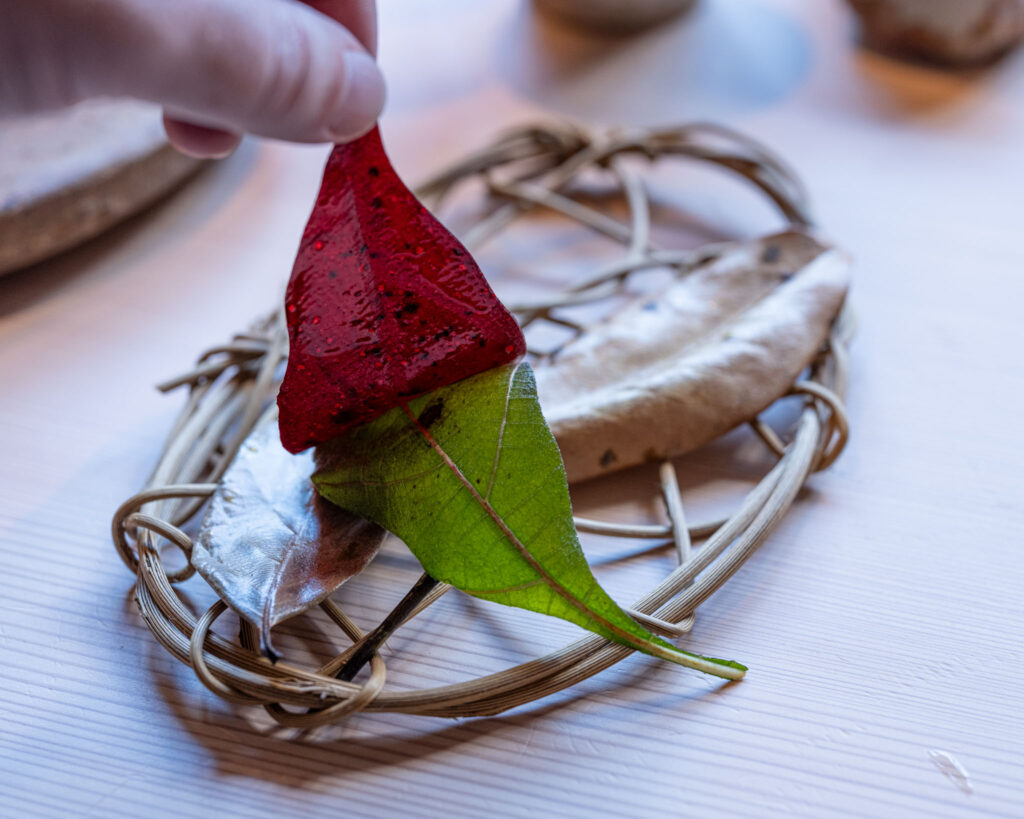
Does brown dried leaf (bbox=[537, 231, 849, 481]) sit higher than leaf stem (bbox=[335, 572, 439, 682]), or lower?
higher

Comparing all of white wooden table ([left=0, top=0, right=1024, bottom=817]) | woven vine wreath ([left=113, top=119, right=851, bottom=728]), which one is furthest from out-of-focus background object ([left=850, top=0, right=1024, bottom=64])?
woven vine wreath ([left=113, top=119, right=851, bottom=728])

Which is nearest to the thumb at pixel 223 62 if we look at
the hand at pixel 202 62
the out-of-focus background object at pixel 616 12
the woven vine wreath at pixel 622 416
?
the hand at pixel 202 62

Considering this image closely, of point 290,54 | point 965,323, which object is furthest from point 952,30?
point 290,54

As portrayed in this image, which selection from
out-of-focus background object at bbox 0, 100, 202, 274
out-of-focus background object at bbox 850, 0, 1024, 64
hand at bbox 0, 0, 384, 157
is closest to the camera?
hand at bbox 0, 0, 384, 157

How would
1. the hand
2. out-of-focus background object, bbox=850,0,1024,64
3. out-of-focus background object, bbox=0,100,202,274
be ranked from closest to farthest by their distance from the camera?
the hand
out-of-focus background object, bbox=0,100,202,274
out-of-focus background object, bbox=850,0,1024,64

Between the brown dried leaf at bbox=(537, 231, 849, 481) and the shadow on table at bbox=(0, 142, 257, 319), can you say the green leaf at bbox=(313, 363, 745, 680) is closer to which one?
the brown dried leaf at bbox=(537, 231, 849, 481)

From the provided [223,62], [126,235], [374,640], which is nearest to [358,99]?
[223,62]

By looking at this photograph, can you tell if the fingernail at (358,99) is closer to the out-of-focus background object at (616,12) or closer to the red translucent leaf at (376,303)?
the red translucent leaf at (376,303)
